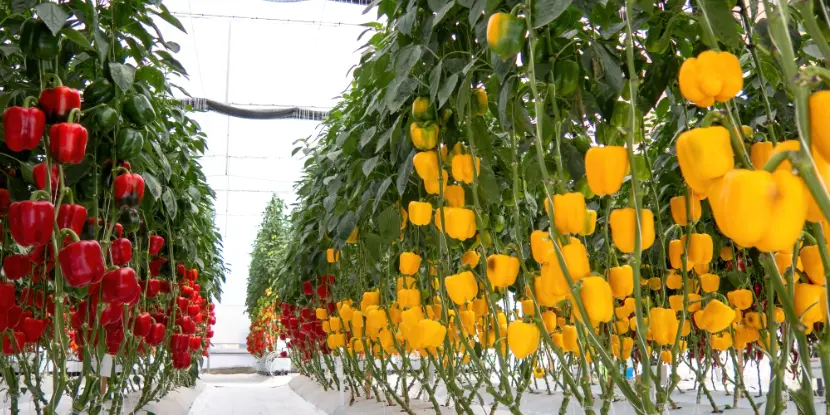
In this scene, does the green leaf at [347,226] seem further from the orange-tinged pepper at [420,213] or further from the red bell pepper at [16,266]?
the red bell pepper at [16,266]

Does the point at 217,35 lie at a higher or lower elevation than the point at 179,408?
higher

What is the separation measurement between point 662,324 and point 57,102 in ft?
4.37

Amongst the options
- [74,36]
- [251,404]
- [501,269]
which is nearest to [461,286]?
[501,269]

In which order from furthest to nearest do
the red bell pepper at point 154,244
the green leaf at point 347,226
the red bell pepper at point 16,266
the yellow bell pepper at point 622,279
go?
the red bell pepper at point 154,244, the green leaf at point 347,226, the red bell pepper at point 16,266, the yellow bell pepper at point 622,279

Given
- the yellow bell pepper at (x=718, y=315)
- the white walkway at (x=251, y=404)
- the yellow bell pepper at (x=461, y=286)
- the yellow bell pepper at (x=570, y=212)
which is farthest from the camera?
the white walkway at (x=251, y=404)

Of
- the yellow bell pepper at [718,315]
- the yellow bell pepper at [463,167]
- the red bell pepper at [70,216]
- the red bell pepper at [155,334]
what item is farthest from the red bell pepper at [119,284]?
the yellow bell pepper at [718,315]

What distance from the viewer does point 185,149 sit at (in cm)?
304

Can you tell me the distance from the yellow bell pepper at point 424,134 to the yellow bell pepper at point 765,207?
1.10 metres

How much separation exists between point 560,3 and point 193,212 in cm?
274

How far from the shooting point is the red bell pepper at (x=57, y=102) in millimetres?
1407

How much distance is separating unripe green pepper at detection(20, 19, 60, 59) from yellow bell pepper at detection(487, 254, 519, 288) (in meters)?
1.00

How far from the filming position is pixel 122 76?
151cm

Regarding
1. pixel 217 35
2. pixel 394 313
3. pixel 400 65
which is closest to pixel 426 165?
pixel 400 65

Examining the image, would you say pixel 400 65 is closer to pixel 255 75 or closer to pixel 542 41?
pixel 542 41
